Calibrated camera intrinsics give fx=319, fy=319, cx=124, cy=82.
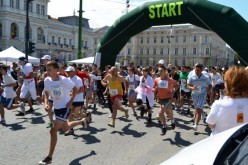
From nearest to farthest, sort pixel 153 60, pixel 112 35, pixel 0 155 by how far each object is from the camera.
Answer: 1. pixel 0 155
2. pixel 112 35
3. pixel 153 60

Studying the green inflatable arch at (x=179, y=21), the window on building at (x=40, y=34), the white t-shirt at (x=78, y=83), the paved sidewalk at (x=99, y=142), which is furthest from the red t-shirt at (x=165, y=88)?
the window on building at (x=40, y=34)

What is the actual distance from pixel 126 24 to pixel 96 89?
10.7ft

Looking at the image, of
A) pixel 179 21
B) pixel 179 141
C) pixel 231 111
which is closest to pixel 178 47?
pixel 179 21

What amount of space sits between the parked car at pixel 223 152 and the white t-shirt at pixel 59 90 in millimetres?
3966

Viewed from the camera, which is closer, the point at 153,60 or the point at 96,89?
the point at 96,89

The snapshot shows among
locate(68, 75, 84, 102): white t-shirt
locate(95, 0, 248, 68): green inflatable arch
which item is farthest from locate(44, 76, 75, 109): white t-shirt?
locate(95, 0, 248, 68): green inflatable arch

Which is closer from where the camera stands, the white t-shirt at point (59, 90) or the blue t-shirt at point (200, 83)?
the white t-shirt at point (59, 90)

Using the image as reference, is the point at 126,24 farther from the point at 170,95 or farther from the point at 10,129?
the point at 10,129

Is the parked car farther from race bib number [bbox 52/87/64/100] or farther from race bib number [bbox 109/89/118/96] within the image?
race bib number [bbox 109/89/118/96]

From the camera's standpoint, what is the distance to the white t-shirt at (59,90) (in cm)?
603

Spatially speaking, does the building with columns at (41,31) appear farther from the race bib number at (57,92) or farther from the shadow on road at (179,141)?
the race bib number at (57,92)

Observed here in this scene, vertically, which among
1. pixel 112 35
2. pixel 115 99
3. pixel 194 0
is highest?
pixel 194 0

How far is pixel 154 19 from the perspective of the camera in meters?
14.0

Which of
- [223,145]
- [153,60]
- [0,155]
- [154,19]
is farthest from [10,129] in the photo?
[153,60]
